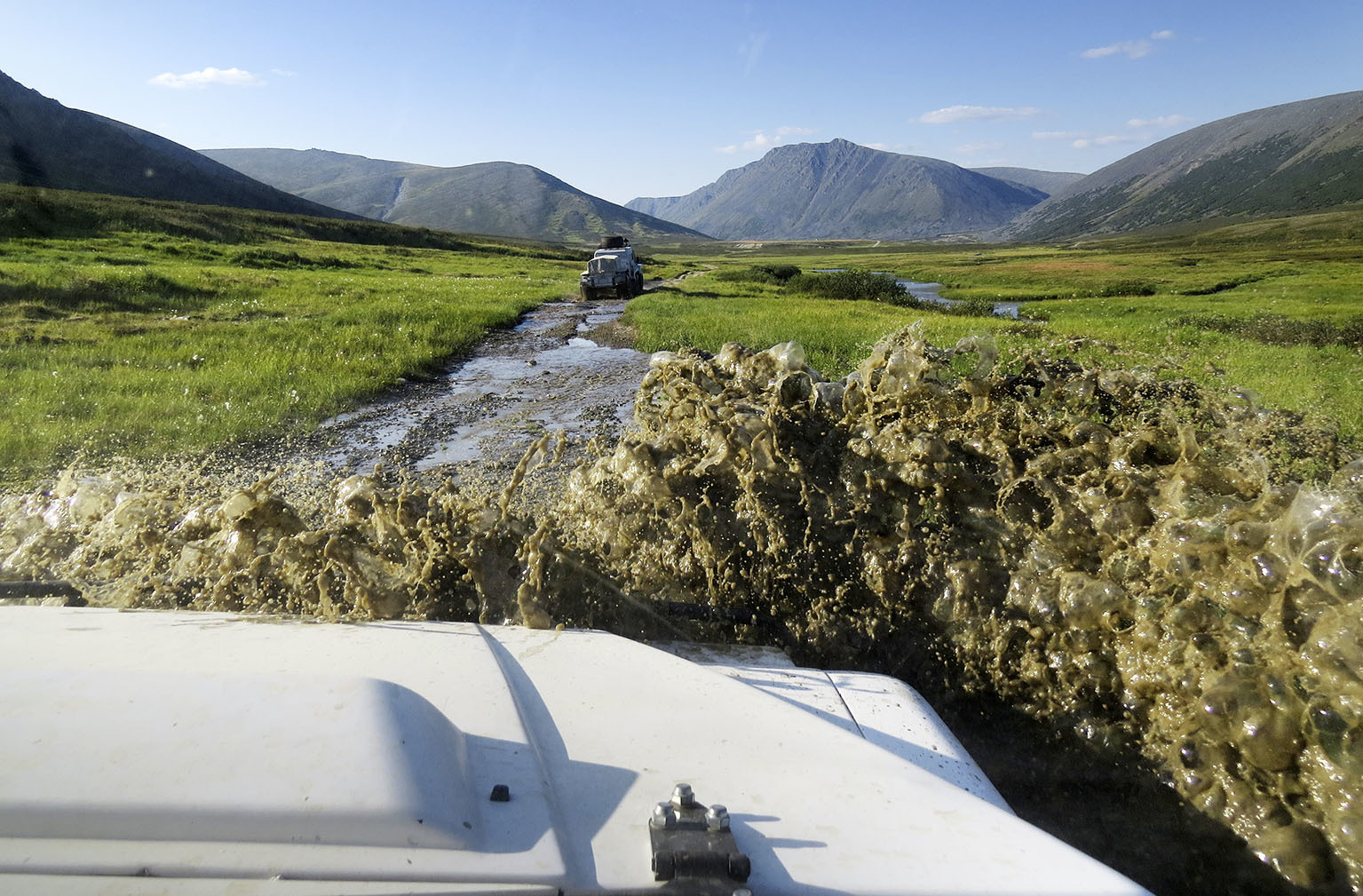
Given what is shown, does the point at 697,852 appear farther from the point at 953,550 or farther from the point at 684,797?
the point at 953,550

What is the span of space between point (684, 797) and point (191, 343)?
1540cm

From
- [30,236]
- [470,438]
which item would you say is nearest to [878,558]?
[470,438]

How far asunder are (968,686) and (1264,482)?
6.02ft

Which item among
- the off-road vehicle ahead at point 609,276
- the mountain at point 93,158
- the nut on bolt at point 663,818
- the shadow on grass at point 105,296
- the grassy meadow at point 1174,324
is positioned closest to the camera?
the nut on bolt at point 663,818

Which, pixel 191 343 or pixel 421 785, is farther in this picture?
pixel 191 343

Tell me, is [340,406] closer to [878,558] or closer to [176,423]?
[176,423]

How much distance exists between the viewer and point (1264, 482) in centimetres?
374

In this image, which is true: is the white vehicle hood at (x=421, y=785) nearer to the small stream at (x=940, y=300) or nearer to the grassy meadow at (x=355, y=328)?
the grassy meadow at (x=355, y=328)

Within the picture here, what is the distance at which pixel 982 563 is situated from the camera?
445 cm

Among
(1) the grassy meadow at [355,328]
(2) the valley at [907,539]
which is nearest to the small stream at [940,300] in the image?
(1) the grassy meadow at [355,328]

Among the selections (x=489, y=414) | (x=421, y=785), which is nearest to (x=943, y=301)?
(x=489, y=414)

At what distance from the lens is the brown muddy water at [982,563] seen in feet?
10.2

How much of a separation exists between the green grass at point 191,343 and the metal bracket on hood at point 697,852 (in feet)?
25.7

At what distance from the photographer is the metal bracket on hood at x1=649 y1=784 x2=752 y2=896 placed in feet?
4.58
